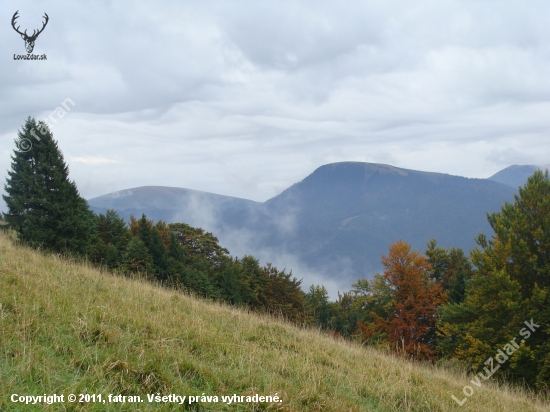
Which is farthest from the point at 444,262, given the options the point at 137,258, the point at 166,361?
the point at 166,361

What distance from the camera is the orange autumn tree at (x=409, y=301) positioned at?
118 feet

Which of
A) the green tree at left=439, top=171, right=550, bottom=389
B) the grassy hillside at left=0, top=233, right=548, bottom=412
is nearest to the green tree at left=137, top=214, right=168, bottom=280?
the green tree at left=439, top=171, right=550, bottom=389

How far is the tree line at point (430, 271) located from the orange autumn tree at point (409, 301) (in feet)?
0.31

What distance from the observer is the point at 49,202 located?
74.8 feet

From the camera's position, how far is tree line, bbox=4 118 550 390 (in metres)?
17.7

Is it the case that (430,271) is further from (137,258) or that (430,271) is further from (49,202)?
(49,202)

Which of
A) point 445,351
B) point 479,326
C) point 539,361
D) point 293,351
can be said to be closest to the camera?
point 293,351

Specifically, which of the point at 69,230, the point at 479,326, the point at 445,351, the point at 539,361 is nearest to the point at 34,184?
the point at 69,230

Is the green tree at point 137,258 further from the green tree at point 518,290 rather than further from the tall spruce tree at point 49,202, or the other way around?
the green tree at point 518,290

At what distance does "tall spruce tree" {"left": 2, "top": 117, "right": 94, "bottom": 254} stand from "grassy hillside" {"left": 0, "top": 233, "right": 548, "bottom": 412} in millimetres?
16715

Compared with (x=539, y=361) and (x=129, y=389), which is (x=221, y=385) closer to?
(x=129, y=389)

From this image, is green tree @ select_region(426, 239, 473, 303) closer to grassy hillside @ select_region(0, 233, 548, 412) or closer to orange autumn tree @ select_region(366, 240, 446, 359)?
orange autumn tree @ select_region(366, 240, 446, 359)

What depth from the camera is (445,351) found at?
30609 mm

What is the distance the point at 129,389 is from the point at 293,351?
11.6ft
